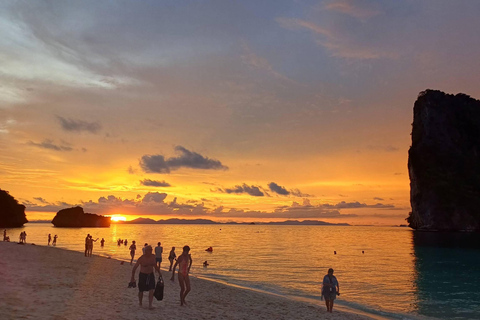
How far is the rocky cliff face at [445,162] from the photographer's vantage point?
136875 mm

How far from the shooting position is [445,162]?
485ft

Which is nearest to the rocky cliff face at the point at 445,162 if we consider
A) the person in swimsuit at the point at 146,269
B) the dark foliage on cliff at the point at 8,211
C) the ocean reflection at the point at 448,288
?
the ocean reflection at the point at 448,288

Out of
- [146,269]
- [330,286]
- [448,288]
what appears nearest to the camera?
[146,269]

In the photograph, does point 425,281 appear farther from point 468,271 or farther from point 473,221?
point 473,221

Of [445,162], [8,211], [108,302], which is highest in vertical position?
[445,162]

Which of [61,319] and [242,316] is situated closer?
[61,319]

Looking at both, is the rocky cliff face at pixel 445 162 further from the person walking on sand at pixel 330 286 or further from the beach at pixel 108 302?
the person walking on sand at pixel 330 286

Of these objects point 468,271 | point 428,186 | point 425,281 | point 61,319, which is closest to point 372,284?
point 425,281

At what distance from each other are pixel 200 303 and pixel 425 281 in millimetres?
27930

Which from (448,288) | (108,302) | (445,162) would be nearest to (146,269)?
(108,302)

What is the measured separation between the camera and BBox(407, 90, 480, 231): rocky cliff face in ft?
449

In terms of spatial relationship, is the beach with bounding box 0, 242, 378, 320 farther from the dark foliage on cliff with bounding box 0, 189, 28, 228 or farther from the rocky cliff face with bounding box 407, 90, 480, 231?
the dark foliage on cliff with bounding box 0, 189, 28, 228

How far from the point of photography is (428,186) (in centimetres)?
14050

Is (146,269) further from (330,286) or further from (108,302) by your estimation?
(330,286)
